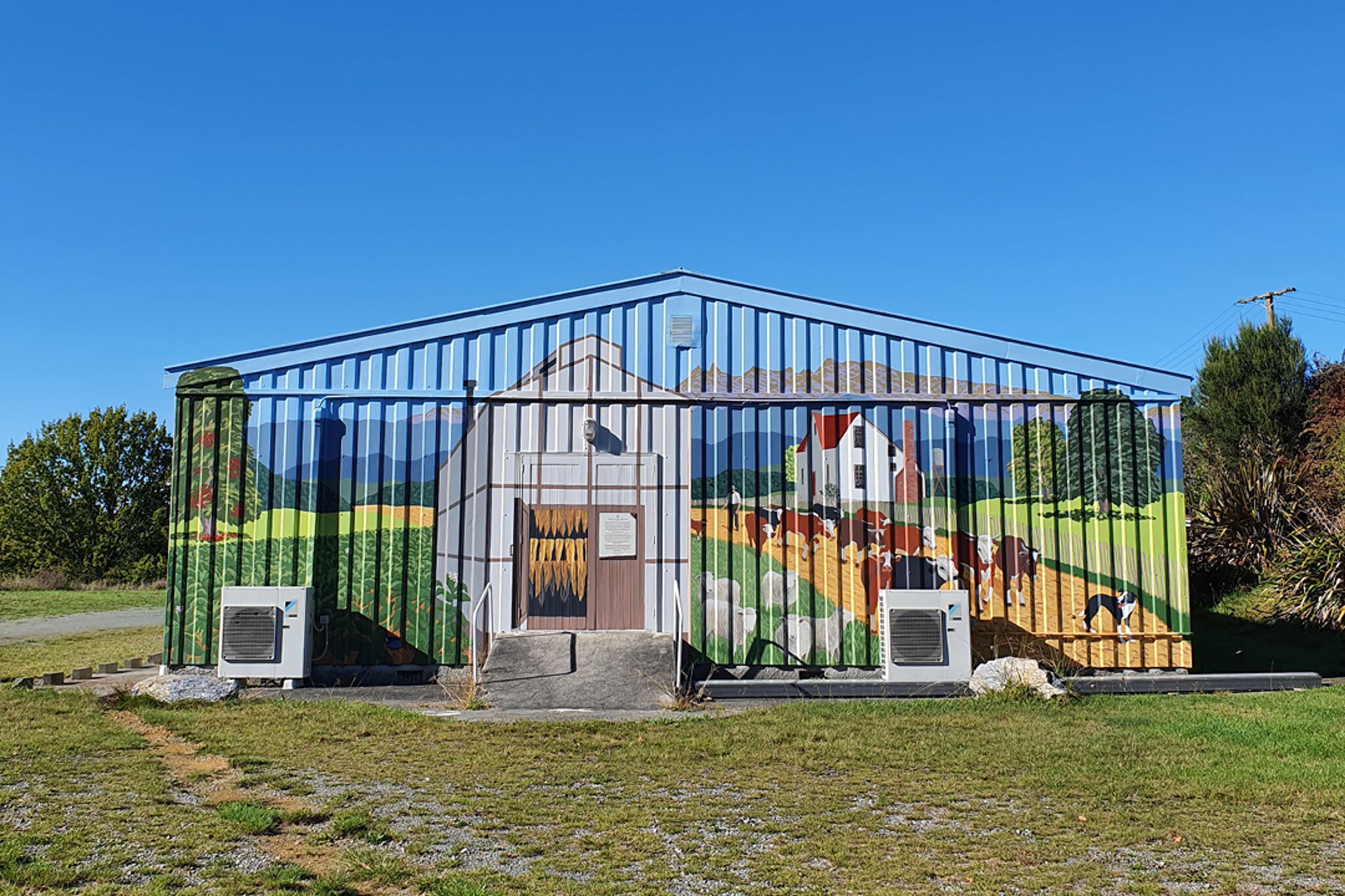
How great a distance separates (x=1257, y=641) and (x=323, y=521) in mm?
12797

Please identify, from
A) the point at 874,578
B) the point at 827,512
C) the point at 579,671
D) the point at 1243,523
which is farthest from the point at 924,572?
the point at 1243,523

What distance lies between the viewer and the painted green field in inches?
191

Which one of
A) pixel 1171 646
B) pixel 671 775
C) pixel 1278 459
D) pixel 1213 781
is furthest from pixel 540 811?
pixel 1278 459

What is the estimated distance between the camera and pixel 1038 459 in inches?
495

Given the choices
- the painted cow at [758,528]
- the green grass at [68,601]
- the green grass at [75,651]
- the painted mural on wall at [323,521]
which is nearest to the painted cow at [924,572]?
the painted cow at [758,528]

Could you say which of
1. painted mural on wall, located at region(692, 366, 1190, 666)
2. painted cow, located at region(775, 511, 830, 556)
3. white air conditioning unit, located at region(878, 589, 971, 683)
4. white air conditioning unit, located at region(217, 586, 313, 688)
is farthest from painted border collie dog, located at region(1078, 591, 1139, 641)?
white air conditioning unit, located at region(217, 586, 313, 688)

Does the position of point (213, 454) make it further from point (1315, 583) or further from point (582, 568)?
point (1315, 583)

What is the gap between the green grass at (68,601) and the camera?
2487 cm

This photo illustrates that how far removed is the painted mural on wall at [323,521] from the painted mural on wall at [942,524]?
3254 millimetres

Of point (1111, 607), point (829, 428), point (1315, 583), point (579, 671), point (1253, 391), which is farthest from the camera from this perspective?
point (1253, 391)

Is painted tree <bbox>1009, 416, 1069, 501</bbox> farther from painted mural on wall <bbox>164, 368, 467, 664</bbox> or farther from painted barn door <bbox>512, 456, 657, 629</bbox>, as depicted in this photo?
painted mural on wall <bbox>164, 368, 467, 664</bbox>

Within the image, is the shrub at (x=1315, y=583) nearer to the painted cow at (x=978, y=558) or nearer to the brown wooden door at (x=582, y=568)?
the painted cow at (x=978, y=558)

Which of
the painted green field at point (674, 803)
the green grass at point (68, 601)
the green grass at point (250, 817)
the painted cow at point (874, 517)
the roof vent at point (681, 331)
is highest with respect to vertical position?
the roof vent at point (681, 331)

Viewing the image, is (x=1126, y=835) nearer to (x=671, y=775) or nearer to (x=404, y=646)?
(x=671, y=775)
